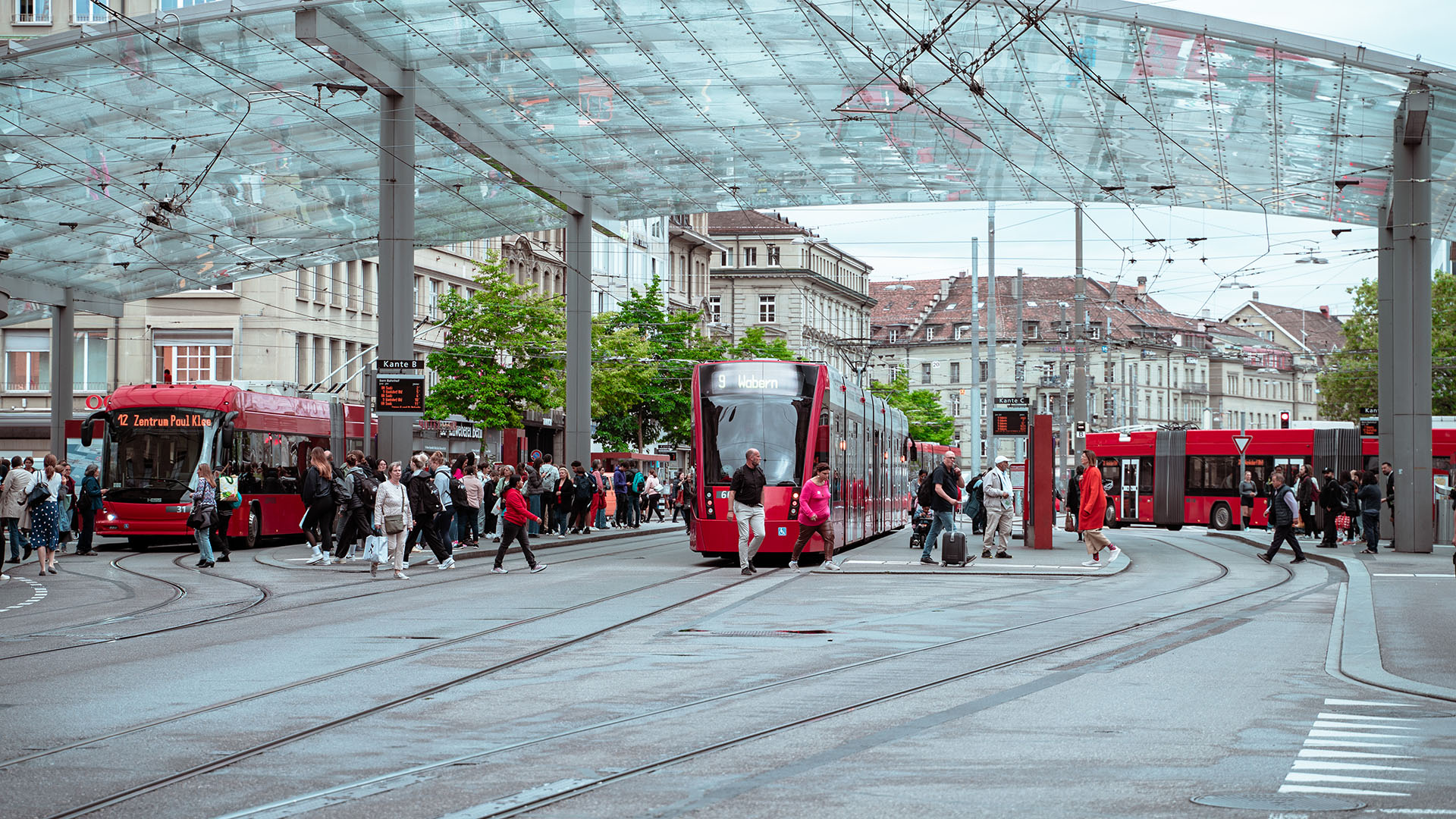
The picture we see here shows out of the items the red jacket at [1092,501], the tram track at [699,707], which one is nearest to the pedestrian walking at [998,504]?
the red jacket at [1092,501]

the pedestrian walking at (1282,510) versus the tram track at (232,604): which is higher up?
the pedestrian walking at (1282,510)

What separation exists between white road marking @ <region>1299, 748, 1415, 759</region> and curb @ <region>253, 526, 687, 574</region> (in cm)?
1782

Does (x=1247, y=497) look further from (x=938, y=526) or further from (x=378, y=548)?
(x=378, y=548)

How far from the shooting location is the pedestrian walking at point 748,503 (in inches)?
941

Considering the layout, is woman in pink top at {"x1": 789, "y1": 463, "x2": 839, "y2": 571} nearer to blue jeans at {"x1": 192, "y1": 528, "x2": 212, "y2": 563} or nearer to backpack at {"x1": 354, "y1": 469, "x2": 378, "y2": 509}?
backpack at {"x1": 354, "y1": 469, "x2": 378, "y2": 509}

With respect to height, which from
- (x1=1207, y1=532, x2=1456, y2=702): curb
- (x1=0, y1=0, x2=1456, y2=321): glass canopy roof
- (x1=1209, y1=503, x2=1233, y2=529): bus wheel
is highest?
(x1=0, y1=0, x2=1456, y2=321): glass canopy roof

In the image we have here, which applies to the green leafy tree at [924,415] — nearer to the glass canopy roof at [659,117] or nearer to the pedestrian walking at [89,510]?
the glass canopy roof at [659,117]

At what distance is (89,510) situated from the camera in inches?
1195

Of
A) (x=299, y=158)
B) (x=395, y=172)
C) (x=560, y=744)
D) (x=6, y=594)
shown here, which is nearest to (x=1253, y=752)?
(x=560, y=744)

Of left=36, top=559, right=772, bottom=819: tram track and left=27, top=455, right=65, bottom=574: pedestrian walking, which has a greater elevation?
left=27, top=455, right=65, bottom=574: pedestrian walking

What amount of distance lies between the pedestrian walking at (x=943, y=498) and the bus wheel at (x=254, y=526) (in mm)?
13221

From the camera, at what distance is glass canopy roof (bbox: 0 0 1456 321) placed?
26.9 meters

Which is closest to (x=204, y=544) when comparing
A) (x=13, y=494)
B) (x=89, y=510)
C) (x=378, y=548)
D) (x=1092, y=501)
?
(x=378, y=548)

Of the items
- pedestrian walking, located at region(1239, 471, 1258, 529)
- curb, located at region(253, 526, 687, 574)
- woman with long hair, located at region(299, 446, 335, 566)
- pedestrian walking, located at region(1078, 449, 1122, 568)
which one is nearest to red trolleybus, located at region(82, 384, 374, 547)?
curb, located at region(253, 526, 687, 574)
